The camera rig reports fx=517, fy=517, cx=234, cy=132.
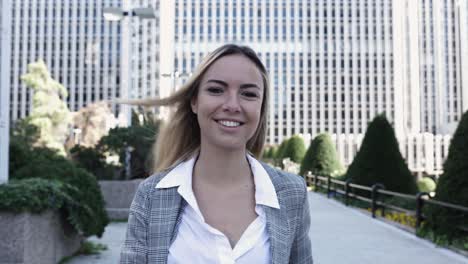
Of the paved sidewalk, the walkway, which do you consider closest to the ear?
the walkway

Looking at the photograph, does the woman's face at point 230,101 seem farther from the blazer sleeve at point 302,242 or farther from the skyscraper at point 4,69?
the skyscraper at point 4,69

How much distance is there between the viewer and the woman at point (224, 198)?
173 centimetres

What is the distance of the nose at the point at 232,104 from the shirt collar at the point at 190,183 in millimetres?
295

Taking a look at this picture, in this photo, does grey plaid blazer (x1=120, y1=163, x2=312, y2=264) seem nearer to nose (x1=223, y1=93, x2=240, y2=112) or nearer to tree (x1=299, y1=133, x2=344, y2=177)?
nose (x1=223, y1=93, x2=240, y2=112)

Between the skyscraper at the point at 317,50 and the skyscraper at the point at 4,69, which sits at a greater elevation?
the skyscraper at the point at 317,50

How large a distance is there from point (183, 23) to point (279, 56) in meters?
19.9

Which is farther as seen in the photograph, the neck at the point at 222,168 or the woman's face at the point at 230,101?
the neck at the point at 222,168

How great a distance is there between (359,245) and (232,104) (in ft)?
25.5

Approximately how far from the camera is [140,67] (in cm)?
10219

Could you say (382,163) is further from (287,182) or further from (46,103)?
(46,103)

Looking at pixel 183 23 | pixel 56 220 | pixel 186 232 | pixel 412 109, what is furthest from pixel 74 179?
pixel 412 109

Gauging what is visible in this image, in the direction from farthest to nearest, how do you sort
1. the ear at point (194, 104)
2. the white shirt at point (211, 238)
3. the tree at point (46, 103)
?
the tree at point (46, 103)
the ear at point (194, 104)
the white shirt at point (211, 238)

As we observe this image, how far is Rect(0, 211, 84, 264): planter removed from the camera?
525 centimetres

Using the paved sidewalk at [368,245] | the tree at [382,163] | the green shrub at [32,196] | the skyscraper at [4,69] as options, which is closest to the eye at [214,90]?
the green shrub at [32,196]
